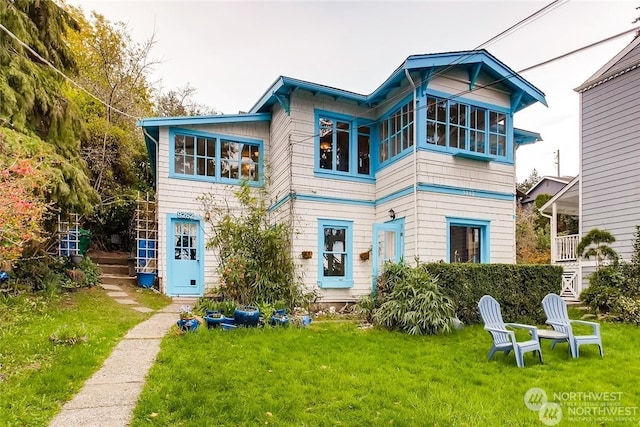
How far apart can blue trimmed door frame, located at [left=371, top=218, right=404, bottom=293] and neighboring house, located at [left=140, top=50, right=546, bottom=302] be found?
0.03m

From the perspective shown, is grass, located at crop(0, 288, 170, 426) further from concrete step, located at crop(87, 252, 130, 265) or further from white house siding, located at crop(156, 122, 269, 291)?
concrete step, located at crop(87, 252, 130, 265)

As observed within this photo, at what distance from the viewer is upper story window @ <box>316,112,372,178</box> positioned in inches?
391

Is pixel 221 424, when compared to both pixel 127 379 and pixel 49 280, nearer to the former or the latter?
pixel 127 379

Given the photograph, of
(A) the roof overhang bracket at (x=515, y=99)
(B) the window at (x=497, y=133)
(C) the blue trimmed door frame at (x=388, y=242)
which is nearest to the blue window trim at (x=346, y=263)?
(C) the blue trimmed door frame at (x=388, y=242)

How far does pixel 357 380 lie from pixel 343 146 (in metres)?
6.86

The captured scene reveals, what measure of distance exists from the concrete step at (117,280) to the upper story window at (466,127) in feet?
30.0

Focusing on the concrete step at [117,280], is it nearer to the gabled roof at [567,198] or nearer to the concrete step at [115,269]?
the concrete step at [115,269]

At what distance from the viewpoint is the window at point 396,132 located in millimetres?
8961

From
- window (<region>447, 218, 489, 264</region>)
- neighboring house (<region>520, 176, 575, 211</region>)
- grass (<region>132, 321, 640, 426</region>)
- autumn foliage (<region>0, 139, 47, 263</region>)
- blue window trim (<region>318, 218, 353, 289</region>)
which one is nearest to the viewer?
grass (<region>132, 321, 640, 426</region>)

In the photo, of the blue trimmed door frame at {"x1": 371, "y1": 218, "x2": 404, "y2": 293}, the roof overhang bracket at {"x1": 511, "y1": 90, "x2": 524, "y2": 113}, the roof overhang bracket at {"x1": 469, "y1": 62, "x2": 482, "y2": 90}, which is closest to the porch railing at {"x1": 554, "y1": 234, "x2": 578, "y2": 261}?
the roof overhang bracket at {"x1": 511, "y1": 90, "x2": 524, "y2": 113}

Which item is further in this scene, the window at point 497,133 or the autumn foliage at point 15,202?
the window at point 497,133

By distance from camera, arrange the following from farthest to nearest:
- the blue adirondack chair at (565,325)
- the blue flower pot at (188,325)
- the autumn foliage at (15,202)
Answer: the blue flower pot at (188,325), the blue adirondack chair at (565,325), the autumn foliage at (15,202)

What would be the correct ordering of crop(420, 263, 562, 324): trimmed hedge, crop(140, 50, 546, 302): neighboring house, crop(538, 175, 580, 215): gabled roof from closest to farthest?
1. crop(420, 263, 562, 324): trimmed hedge
2. crop(140, 50, 546, 302): neighboring house
3. crop(538, 175, 580, 215): gabled roof

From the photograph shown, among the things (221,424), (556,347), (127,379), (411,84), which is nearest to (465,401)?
(221,424)
